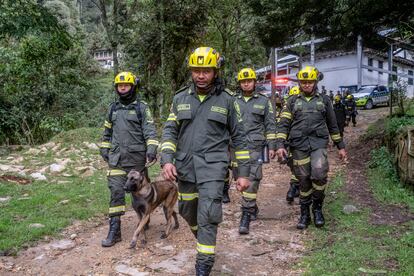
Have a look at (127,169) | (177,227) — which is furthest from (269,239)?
(127,169)

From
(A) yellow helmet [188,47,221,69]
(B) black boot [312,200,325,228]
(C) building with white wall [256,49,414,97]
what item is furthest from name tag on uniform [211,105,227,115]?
(C) building with white wall [256,49,414,97]

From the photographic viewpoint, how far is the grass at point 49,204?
609 cm

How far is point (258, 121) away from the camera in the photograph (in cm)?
676

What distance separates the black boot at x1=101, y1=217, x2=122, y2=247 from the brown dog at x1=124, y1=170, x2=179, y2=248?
0.31m

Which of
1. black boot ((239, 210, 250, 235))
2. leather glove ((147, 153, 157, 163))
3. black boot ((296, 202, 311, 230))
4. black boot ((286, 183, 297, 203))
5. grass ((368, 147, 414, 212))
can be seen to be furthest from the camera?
black boot ((286, 183, 297, 203))

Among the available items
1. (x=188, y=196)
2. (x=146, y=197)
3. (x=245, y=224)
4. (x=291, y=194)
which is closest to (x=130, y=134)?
(x=146, y=197)

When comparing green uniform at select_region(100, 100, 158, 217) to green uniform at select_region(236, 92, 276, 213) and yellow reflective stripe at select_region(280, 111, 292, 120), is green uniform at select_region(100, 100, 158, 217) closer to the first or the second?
green uniform at select_region(236, 92, 276, 213)

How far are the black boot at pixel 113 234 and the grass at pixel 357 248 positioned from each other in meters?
2.40

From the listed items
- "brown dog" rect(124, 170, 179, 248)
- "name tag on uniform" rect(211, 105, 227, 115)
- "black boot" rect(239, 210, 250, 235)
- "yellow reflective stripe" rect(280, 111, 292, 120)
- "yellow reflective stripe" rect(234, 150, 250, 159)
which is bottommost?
"black boot" rect(239, 210, 250, 235)

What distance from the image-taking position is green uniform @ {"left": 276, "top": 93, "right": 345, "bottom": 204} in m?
6.05

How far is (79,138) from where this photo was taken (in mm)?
14555

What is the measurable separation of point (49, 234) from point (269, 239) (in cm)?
312

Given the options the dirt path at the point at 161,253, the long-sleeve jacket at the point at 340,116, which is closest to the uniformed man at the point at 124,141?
the dirt path at the point at 161,253

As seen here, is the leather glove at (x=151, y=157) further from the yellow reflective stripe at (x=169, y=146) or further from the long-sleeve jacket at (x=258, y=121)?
the long-sleeve jacket at (x=258, y=121)
